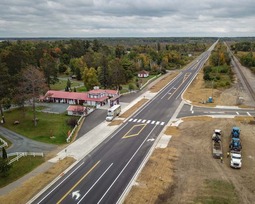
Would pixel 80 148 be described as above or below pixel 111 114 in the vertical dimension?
below

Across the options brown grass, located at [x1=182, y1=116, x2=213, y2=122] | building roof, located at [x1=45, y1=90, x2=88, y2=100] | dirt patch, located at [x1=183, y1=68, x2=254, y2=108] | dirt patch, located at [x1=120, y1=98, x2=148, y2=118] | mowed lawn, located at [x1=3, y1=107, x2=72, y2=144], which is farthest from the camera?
building roof, located at [x1=45, y1=90, x2=88, y2=100]

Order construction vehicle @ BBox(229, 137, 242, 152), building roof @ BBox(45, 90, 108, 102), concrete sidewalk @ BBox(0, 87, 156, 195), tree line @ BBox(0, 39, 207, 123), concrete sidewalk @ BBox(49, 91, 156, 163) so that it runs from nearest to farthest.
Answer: concrete sidewalk @ BBox(0, 87, 156, 195)
construction vehicle @ BBox(229, 137, 242, 152)
concrete sidewalk @ BBox(49, 91, 156, 163)
tree line @ BBox(0, 39, 207, 123)
building roof @ BBox(45, 90, 108, 102)

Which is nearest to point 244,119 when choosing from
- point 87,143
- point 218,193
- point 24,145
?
point 218,193

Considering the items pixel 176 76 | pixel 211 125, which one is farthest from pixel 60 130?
pixel 176 76

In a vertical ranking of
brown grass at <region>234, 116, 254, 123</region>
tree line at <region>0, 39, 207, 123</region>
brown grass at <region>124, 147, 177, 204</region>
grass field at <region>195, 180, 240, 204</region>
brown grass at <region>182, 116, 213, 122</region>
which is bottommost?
grass field at <region>195, 180, 240, 204</region>

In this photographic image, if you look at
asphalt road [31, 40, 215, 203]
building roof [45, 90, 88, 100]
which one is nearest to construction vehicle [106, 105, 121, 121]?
asphalt road [31, 40, 215, 203]

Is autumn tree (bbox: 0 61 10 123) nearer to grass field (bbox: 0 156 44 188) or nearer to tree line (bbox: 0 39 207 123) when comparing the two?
tree line (bbox: 0 39 207 123)

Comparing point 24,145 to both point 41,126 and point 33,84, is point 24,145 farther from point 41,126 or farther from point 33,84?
point 33,84
